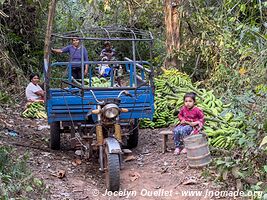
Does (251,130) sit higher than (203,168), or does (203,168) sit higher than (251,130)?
(251,130)

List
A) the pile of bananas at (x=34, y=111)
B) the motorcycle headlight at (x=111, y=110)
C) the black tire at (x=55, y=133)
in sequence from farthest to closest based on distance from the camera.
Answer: the pile of bananas at (x=34, y=111) → the black tire at (x=55, y=133) → the motorcycle headlight at (x=111, y=110)

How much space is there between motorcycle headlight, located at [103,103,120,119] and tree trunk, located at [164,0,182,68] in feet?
19.9

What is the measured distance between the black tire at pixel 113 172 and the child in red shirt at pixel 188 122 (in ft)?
4.57

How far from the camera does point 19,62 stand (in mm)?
12758

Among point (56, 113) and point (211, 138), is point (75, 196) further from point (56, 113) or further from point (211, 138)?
point (211, 138)

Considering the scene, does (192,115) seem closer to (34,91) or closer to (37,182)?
(37,182)

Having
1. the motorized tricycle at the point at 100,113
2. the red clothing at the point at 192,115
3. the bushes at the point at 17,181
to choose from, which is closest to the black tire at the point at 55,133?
the motorized tricycle at the point at 100,113

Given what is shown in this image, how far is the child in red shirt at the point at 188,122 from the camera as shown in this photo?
6.83m

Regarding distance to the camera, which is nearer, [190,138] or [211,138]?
[190,138]

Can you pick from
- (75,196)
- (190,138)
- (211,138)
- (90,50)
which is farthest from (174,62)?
(75,196)

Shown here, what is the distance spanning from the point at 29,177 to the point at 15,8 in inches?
309

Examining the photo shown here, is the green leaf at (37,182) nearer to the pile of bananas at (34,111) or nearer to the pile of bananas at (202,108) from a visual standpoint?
the pile of bananas at (202,108)

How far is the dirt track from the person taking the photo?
18.9ft

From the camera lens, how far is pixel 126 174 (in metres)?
6.54
